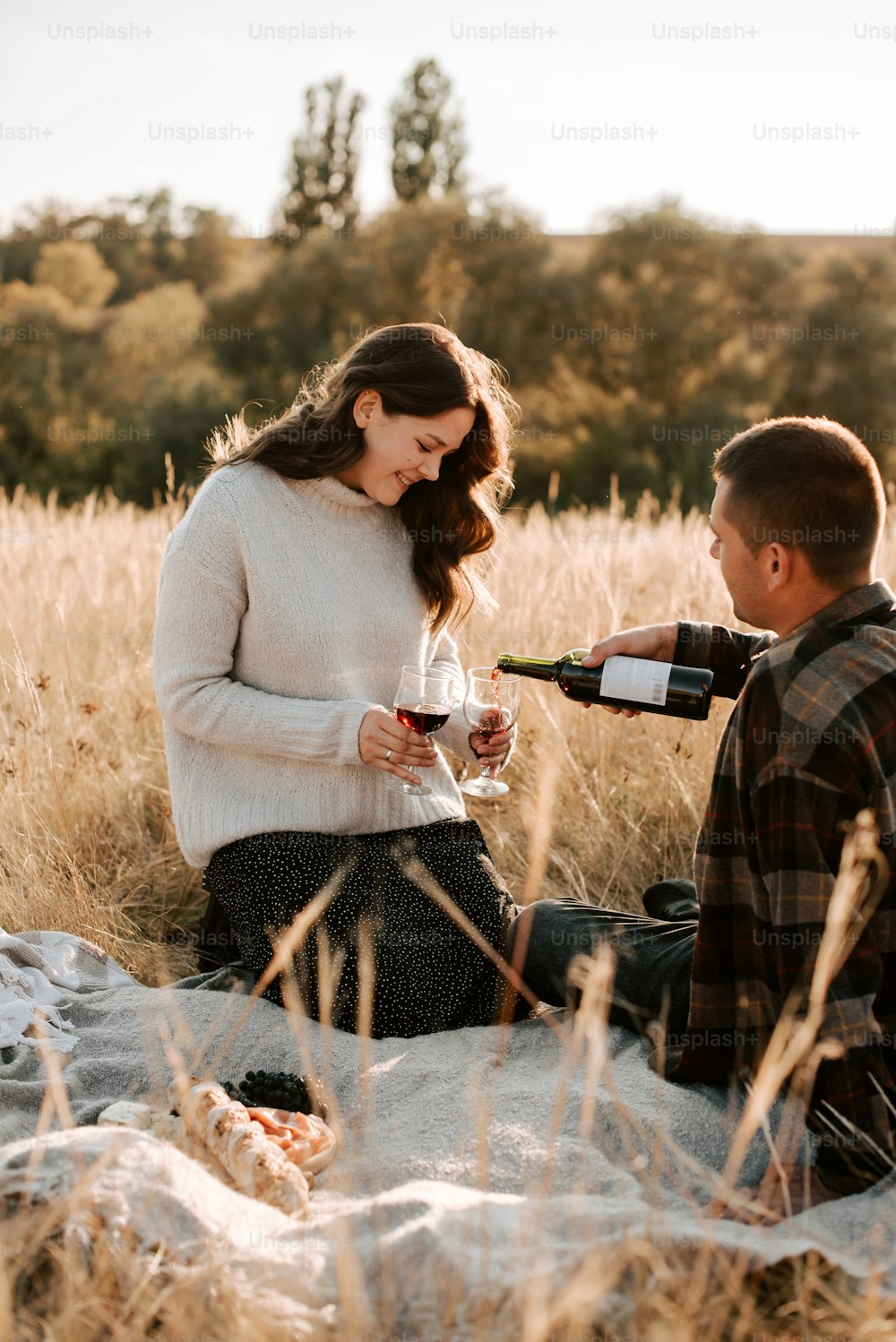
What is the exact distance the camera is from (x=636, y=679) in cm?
314

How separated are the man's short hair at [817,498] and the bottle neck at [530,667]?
3.28ft

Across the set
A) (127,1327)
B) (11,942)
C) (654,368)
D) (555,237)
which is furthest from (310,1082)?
(555,237)

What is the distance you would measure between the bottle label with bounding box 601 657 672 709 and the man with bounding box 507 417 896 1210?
0.50 metres

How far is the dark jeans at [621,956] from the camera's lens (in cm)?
313

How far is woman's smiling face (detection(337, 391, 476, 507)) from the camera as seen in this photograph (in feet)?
11.4

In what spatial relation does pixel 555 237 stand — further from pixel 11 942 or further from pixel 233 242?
pixel 11 942

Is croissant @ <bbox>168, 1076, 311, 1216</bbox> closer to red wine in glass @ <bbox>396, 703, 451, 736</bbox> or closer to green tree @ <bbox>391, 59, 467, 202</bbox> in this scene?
red wine in glass @ <bbox>396, 703, 451, 736</bbox>

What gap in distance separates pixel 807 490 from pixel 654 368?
90.0 ft

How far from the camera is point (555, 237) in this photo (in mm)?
29609

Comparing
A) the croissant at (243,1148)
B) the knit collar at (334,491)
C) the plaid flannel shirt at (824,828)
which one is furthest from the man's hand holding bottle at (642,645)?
the croissant at (243,1148)

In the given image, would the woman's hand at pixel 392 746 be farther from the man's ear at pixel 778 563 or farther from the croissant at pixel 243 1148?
the man's ear at pixel 778 563

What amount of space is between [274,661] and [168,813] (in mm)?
1286

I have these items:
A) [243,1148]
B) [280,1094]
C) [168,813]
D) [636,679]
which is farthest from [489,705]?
[168,813]

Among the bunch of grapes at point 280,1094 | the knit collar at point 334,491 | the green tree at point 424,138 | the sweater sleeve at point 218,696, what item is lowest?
the bunch of grapes at point 280,1094
